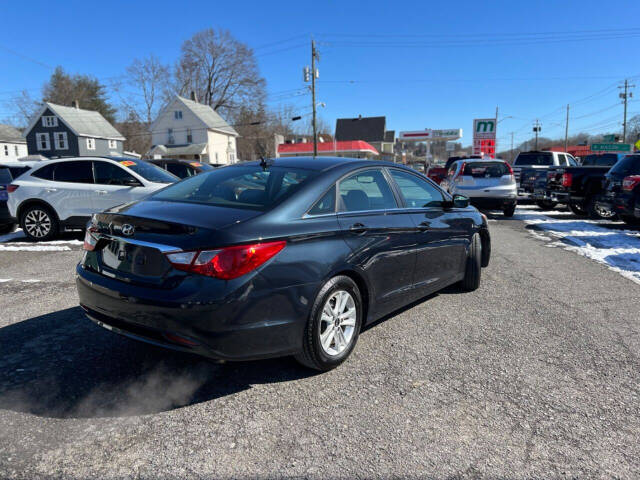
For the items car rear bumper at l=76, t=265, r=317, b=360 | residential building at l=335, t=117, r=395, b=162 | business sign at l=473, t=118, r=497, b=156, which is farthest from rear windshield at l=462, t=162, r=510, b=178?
residential building at l=335, t=117, r=395, b=162

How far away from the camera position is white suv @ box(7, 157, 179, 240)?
28.3ft

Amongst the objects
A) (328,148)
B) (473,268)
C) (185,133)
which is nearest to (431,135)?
(328,148)

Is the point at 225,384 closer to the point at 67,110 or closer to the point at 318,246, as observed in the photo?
the point at 318,246

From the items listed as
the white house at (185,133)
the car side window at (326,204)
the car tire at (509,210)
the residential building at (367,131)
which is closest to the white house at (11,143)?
the white house at (185,133)

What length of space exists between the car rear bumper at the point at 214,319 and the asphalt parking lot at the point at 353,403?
1.31 ft

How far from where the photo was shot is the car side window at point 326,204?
3292mm

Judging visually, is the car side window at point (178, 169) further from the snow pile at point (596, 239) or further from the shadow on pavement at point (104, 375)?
the shadow on pavement at point (104, 375)

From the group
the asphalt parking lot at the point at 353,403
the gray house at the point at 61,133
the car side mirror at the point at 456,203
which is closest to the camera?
the asphalt parking lot at the point at 353,403

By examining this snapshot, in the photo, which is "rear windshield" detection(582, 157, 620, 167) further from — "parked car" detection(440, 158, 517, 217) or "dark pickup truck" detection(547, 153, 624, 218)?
"parked car" detection(440, 158, 517, 217)

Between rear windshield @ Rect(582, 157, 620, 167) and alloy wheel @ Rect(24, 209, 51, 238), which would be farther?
rear windshield @ Rect(582, 157, 620, 167)

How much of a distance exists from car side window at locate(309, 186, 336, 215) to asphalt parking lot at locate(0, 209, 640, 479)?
1.20 metres

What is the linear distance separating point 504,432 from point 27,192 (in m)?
9.17

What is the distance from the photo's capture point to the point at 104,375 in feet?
10.5

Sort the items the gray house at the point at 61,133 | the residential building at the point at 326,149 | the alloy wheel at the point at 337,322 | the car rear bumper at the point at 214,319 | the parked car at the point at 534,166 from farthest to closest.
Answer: the residential building at the point at 326,149, the gray house at the point at 61,133, the parked car at the point at 534,166, the alloy wheel at the point at 337,322, the car rear bumper at the point at 214,319
